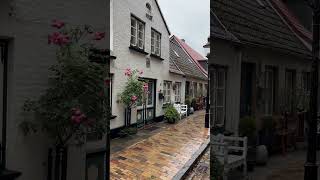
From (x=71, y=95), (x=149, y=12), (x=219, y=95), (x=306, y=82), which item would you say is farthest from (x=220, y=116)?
(x=71, y=95)

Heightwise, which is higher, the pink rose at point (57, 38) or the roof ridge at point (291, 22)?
the pink rose at point (57, 38)

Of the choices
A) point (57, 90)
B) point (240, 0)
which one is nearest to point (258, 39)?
point (240, 0)

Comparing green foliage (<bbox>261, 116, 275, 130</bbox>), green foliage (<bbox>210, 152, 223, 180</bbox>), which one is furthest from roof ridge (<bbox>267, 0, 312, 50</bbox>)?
green foliage (<bbox>210, 152, 223, 180</bbox>)

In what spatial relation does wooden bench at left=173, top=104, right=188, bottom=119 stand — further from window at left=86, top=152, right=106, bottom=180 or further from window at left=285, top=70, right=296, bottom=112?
window at left=285, top=70, right=296, bottom=112

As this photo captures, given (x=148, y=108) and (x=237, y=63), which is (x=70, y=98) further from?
(x=237, y=63)

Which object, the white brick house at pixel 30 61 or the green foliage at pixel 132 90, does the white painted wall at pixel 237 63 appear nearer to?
the green foliage at pixel 132 90

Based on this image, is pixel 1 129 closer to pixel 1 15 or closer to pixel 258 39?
pixel 1 15

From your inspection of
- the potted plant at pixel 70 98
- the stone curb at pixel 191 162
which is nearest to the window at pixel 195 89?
the stone curb at pixel 191 162
